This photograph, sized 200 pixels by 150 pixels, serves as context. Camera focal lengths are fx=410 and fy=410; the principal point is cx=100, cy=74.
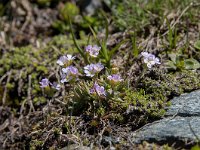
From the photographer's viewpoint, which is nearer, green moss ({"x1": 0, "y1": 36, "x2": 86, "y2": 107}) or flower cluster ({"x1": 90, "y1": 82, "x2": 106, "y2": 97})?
flower cluster ({"x1": 90, "y1": 82, "x2": 106, "y2": 97})

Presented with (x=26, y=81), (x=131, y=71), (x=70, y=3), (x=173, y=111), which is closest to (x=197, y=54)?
(x=131, y=71)

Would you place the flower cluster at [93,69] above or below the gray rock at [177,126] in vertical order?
above

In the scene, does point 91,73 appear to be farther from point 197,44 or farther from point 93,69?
point 197,44

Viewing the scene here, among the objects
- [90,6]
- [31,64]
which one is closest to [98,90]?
[31,64]

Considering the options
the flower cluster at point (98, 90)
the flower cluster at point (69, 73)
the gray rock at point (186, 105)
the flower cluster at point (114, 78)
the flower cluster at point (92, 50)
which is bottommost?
the gray rock at point (186, 105)

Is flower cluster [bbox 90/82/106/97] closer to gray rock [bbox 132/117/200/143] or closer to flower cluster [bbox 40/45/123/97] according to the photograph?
flower cluster [bbox 40/45/123/97]

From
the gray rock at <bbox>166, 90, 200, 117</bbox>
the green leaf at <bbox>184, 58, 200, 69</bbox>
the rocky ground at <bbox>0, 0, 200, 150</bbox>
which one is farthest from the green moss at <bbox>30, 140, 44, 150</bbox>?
the green leaf at <bbox>184, 58, 200, 69</bbox>

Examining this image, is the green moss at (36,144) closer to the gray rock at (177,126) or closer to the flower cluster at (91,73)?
the flower cluster at (91,73)

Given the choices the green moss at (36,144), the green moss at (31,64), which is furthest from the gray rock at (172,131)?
the green moss at (31,64)
